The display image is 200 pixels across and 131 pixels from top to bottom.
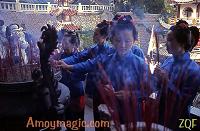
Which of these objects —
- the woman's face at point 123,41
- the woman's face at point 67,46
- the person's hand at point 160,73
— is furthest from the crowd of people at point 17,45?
the person's hand at point 160,73

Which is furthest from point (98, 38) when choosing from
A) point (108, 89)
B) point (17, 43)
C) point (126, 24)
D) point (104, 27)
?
point (17, 43)

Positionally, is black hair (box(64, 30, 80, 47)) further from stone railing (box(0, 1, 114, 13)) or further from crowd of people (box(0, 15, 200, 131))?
stone railing (box(0, 1, 114, 13))

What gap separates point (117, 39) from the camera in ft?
4.76

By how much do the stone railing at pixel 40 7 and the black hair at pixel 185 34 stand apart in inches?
13.0

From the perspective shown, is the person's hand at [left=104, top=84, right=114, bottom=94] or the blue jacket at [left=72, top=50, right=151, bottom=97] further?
the blue jacket at [left=72, top=50, right=151, bottom=97]

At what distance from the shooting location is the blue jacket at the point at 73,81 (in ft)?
5.09

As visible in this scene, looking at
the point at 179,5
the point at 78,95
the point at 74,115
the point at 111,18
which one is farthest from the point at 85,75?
the point at 179,5

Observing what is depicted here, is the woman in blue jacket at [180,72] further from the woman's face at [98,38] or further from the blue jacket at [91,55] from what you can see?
the woman's face at [98,38]

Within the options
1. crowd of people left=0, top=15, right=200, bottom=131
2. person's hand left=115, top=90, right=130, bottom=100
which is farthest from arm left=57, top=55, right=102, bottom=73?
person's hand left=115, top=90, right=130, bottom=100

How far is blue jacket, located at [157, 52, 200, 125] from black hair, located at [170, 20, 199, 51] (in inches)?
1.8

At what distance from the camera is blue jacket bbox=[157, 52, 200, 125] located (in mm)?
1398

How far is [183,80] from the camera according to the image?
1424 millimetres

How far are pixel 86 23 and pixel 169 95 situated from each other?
0.53 m

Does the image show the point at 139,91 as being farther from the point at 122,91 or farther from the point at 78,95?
the point at 78,95
